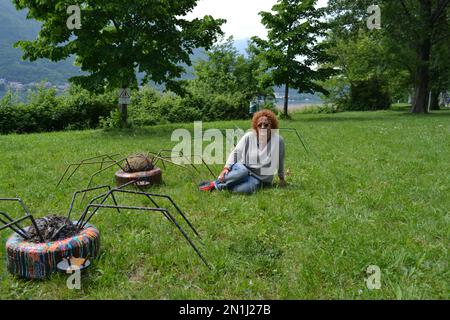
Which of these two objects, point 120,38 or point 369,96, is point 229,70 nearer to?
point 369,96

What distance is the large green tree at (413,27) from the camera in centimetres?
2703

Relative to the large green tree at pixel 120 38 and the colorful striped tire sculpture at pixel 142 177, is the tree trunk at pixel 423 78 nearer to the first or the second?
the large green tree at pixel 120 38

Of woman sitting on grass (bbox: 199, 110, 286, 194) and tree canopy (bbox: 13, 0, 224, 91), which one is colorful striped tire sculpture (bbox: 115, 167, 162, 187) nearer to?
woman sitting on grass (bbox: 199, 110, 286, 194)

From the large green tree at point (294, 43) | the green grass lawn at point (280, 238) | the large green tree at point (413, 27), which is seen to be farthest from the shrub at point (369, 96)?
the green grass lawn at point (280, 238)

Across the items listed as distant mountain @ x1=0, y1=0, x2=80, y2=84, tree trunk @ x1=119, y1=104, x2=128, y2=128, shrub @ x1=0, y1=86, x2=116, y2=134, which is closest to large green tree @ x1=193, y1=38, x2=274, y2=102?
shrub @ x1=0, y1=86, x2=116, y2=134

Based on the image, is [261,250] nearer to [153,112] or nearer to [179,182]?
[179,182]

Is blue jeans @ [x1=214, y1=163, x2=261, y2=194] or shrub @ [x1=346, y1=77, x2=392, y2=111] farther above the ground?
shrub @ [x1=346, y1=77, x2=392, y2=111]

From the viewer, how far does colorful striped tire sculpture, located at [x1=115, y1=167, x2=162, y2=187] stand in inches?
266

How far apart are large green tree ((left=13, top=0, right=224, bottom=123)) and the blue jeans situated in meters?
11.3

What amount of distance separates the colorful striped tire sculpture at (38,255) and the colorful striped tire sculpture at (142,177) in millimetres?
3191

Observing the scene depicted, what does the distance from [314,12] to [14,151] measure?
19563mm

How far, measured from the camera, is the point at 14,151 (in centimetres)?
1178
